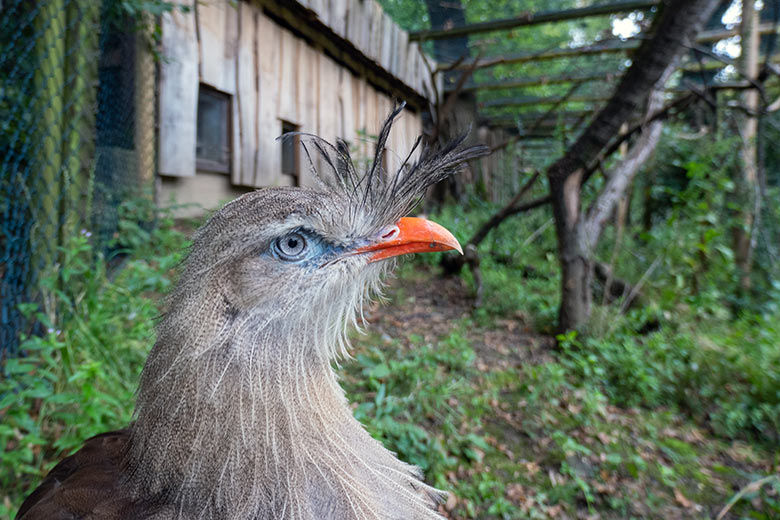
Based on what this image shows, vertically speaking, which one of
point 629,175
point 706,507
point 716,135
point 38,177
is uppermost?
point 716,135

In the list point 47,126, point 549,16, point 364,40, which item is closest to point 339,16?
point 364,40

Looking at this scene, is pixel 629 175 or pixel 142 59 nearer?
pixel 142 59

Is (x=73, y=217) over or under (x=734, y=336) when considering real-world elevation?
over

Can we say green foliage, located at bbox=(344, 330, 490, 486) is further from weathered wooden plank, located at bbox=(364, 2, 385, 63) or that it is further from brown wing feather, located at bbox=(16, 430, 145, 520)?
weathered wooden plank, located at bbox=(364, 2, 385, 63)

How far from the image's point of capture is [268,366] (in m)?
1.04

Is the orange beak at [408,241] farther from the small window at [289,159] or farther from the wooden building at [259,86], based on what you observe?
the small window at [289,159]

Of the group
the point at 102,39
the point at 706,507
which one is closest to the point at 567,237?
the point at 706,507

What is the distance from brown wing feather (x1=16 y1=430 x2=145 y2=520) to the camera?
1064mm

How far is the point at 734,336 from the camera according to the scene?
3.30 metres

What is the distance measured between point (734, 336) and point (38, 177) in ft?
14.1

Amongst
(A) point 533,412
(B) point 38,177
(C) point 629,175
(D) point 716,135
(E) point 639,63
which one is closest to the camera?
(B) point 38,177

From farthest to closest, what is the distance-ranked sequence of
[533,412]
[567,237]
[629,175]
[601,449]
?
[629,175]
[567,237]
[533,412]
[601,449]

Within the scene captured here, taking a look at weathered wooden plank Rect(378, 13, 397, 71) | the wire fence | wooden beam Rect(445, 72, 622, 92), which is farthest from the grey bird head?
wooden beam Rect(445, 72, 622, 92)

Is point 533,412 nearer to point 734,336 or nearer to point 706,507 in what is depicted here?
point 706,507
